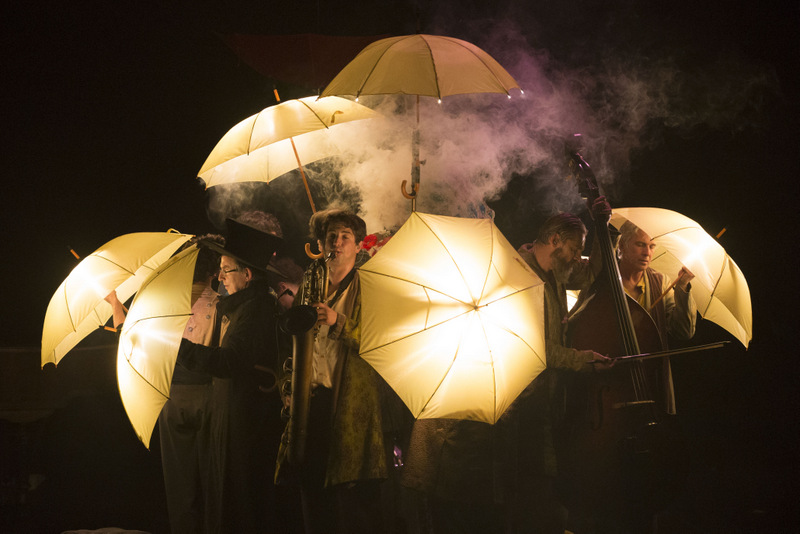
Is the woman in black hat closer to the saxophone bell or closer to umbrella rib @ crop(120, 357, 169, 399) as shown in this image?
umbrella rib @ crop(120, 357, 169, 399)

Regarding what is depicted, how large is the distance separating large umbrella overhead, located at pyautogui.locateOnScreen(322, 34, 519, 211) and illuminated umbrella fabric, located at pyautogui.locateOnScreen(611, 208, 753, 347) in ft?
3.03

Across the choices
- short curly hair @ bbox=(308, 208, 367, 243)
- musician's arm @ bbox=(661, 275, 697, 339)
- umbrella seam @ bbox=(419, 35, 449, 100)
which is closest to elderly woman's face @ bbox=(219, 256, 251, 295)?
short curly hair @ bbox=(308, 208, 367, 243)

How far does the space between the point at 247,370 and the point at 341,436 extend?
65cm

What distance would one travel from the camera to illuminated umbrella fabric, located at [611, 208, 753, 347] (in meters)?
3.01

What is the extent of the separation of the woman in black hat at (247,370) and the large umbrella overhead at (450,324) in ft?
2.75

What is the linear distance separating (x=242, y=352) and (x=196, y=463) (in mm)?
631

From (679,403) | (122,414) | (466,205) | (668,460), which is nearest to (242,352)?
(466,205)

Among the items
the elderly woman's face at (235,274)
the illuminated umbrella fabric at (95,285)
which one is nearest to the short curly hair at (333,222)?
the elderly woman's face at (235,274)

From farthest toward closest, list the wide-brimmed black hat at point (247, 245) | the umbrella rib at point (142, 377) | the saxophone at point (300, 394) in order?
the wide-brimmed black hat at point (247, 245), the saxophone at point (300, 394), the umbrella rib at point (142, 377)

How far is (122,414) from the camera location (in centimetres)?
497

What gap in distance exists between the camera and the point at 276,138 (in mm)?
3271

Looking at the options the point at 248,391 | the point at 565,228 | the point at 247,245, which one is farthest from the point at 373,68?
the point at 248,391

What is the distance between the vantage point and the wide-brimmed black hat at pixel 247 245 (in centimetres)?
314

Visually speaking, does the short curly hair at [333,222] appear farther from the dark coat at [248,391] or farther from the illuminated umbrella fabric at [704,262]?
the illuminated umbrella fabric at [704,262]
